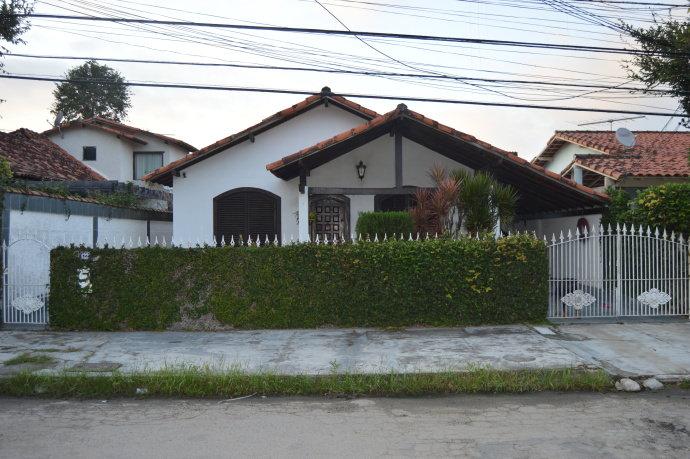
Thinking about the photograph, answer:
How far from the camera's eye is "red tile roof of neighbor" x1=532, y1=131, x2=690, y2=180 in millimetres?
15961

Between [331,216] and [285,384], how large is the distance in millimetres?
7562

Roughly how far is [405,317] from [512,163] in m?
4.52

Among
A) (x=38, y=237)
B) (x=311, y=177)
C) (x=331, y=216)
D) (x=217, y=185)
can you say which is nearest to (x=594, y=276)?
(x=331, y=216)

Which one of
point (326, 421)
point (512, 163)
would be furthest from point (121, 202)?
point (326, 421)

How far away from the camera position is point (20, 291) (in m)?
9.53

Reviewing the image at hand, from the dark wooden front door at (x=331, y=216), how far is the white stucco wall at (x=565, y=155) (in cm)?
1105

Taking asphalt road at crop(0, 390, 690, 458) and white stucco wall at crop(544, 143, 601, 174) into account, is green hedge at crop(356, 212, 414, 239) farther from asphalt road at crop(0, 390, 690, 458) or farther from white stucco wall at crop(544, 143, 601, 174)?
white stucco wall at crop(544, 143, 601, 174)

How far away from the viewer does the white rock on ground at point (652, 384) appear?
20.9ft

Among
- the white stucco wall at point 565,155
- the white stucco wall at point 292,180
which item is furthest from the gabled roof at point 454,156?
the white stucco wall at point 565,155

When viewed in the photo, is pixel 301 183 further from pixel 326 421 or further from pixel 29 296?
pixel 326 421

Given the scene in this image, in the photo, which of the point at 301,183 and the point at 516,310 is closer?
the point at 516,310

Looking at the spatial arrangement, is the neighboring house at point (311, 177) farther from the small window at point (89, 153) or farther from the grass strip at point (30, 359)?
the small window at point (89, 153)

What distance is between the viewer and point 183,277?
9.41 m

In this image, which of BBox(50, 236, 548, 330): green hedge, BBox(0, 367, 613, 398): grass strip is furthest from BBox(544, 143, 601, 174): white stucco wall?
BBox(0, 367, 613, 398): grass strip
